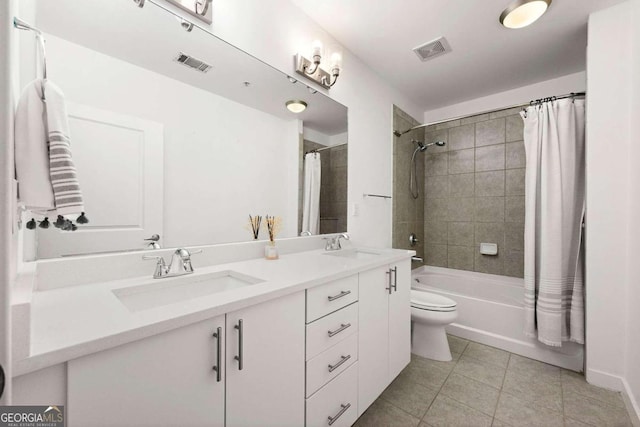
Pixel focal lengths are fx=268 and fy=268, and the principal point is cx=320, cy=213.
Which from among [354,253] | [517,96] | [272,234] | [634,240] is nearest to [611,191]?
[634,240]

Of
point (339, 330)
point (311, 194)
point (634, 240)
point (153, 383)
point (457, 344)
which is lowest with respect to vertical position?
point (457, 344)

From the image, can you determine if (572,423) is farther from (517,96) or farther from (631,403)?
(517,96)

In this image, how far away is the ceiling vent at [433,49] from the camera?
204 cm

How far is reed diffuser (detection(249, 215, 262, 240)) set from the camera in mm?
1518

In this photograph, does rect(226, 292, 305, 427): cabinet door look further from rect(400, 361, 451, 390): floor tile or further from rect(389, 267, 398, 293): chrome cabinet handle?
rect(400, 361, 451, 390): floor tile

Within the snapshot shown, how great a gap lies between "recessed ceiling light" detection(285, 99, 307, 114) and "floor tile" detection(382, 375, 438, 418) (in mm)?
1865

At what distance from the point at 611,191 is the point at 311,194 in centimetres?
192

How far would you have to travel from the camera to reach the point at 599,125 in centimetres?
174

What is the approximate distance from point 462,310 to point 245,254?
6.71 ft

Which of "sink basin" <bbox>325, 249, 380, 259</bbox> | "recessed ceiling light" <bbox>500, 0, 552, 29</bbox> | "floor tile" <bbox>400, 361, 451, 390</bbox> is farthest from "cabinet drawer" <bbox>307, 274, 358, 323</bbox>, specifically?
"recessed ceiling light" <bbox>500, 0, 552, 29</bbox>

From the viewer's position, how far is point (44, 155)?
2.16 ft

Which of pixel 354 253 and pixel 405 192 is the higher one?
pixel 405 192

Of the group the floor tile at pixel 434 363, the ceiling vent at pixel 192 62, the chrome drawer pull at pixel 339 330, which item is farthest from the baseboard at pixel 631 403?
the ceiling vent at pixel 192 62

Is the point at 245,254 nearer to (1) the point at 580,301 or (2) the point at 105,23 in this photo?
(2) the point at 105,23
